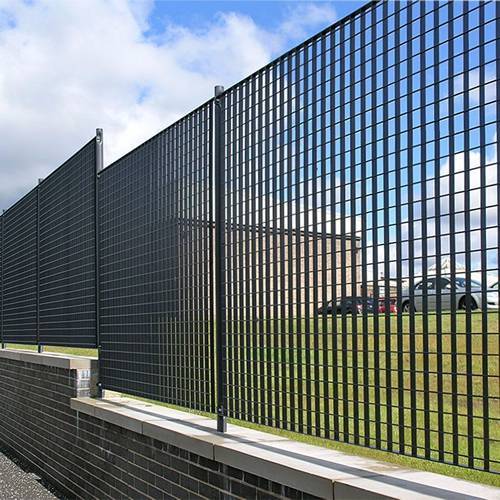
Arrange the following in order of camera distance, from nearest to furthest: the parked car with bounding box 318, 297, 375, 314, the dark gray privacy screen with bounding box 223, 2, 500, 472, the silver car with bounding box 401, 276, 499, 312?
the silver car with bounding box 401, 276, 499, 312 → the dark gray privacy screen with bounding box 223, 2, 500, 472 → the parked car with bounding box 318, 297, 375, 314

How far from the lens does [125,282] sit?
24.0 ft

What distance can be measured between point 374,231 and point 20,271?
32.8ft

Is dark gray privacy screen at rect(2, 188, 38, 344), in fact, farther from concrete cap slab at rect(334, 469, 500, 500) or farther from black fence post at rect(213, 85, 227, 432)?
concrete cap slab at rect(334, 469, 500, 500)

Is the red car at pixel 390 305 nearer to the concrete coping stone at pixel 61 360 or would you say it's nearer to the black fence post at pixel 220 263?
the black fence post at pixel 220 263

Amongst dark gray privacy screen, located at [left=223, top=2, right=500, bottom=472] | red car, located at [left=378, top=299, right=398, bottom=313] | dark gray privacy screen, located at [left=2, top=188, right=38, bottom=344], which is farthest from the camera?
dark gray privacy screen, located at [left=2, top=188, right=38, bottom=344]

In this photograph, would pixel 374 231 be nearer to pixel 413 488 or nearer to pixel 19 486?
pixel 413 488

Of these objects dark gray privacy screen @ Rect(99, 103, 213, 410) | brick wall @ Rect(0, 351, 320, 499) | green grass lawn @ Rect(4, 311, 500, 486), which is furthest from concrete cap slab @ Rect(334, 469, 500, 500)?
dark gray privacy screen @ Rect(99, 103, 213, 410)

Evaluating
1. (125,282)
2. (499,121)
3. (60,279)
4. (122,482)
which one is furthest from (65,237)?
(499,121)

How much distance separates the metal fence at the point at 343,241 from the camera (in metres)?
3.21

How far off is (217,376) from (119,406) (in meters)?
2.22

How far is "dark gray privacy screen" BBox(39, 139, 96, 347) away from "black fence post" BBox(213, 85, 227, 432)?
3.31 meters

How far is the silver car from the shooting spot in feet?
10.1

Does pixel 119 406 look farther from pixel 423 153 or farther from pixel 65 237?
pixel 423 153

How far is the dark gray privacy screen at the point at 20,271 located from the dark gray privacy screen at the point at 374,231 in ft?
24.0
